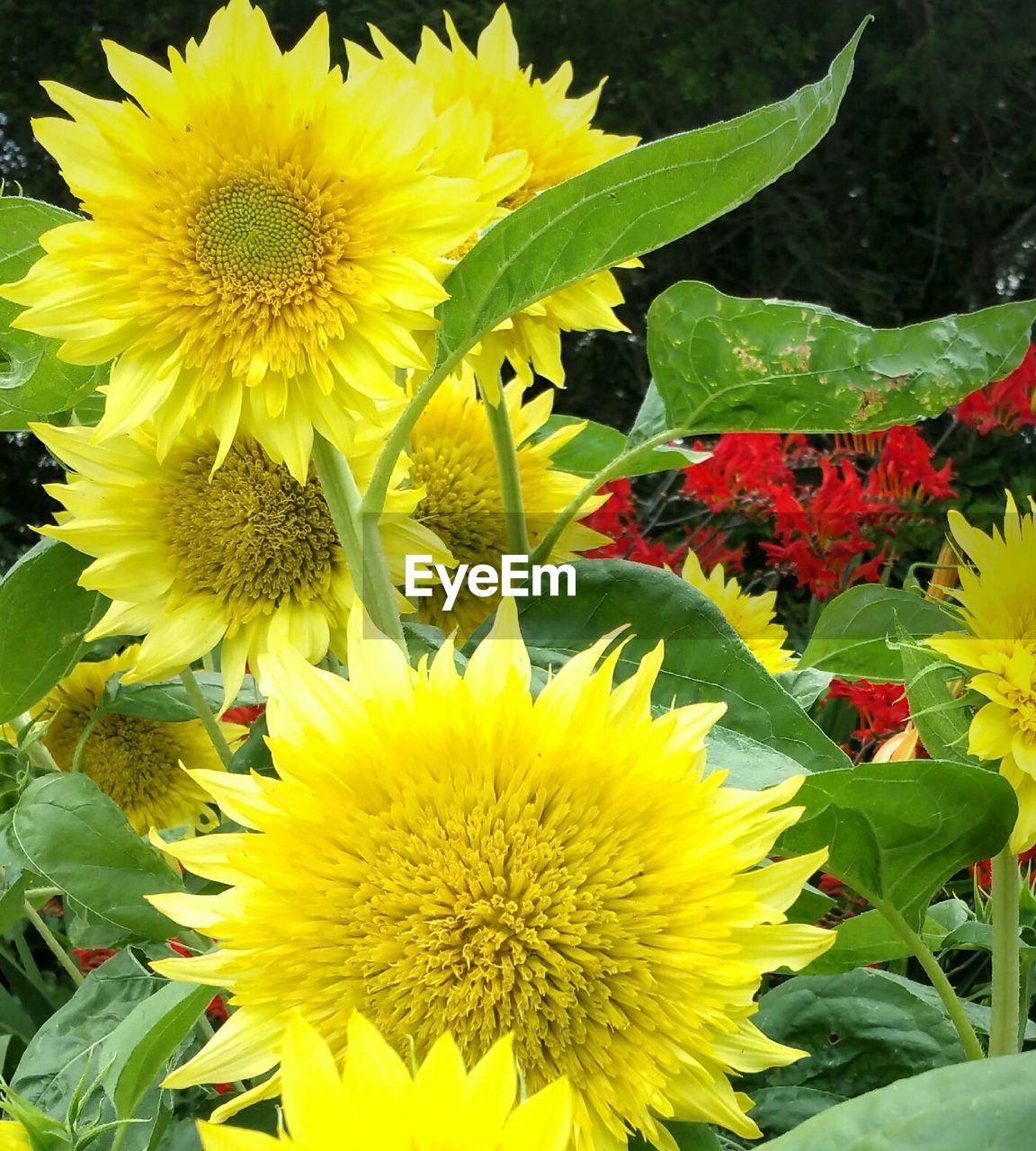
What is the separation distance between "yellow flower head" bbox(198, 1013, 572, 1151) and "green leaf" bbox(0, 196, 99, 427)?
0.20 metres

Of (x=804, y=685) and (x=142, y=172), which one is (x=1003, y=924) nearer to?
(x=804, y=685)

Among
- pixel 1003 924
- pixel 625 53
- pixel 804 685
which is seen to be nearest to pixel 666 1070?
pixel 1003 924

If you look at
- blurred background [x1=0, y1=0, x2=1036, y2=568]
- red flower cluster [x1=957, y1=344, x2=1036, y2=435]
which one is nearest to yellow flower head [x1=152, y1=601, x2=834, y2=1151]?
red flower cluster [x1=957, y1=344, x2=1036, y2=435]

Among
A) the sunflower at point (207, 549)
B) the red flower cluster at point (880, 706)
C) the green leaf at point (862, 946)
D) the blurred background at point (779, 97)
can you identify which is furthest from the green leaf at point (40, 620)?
the blurred background at point (779, 97)

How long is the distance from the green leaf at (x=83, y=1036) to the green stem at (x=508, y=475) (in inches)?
6.7

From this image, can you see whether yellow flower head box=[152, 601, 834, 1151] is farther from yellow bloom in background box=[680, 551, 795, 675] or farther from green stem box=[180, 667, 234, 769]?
yellow bloom in background box=[680, 551, 795, 675]

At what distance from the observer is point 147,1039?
249 millimetres

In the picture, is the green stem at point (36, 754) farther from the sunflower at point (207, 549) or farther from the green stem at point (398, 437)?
the green stem at point (398, 437)

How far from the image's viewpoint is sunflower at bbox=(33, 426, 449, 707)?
34 centimetres

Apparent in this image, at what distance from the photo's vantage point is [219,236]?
282mm

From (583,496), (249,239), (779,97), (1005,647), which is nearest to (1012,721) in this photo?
(1005,647)

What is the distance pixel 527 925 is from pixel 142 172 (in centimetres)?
19

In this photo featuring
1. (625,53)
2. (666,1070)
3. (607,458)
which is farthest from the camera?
(625,53)

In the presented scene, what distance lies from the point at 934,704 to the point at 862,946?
72 millimetres
